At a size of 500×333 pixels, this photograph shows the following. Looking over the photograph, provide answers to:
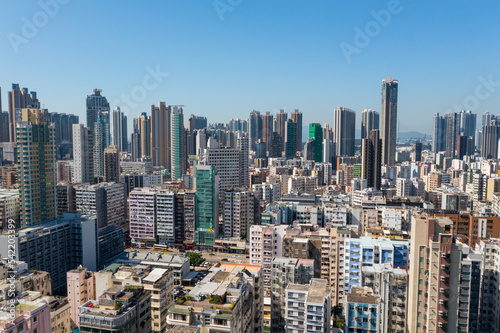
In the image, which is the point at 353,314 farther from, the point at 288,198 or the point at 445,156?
the point at 445,156

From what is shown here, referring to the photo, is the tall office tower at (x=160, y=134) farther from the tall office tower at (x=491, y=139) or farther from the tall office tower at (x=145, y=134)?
the tall office tower at (x=491, y=139)

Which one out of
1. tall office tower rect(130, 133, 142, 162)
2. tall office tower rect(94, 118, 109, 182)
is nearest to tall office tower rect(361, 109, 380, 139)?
tall office tower rect(130, 133, 142, 162)

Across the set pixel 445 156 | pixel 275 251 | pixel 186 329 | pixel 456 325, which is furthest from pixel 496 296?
pixel 445 156

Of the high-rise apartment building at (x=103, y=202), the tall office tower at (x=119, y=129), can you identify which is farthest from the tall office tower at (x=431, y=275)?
the tall office tower at (x=119, y=129)

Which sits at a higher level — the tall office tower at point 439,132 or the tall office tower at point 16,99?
the tall office tower at point 16,99

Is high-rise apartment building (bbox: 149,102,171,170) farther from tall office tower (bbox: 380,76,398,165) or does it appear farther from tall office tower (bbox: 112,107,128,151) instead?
tall office tower (bbox: 380,76,398,165)
